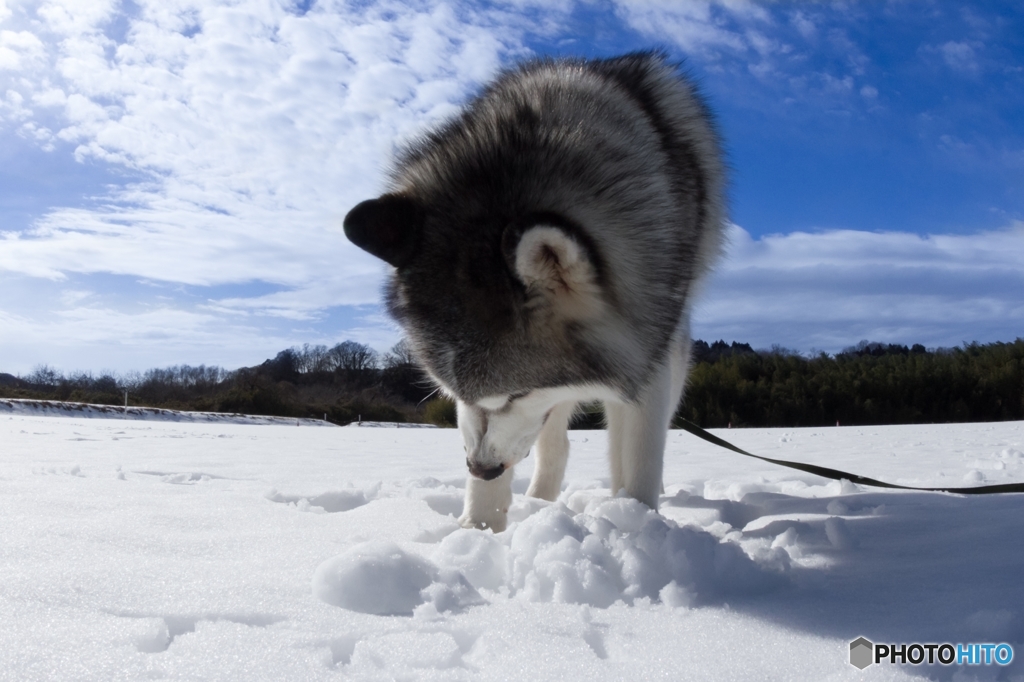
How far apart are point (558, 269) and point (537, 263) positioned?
0.09 m

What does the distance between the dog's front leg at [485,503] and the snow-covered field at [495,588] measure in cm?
13

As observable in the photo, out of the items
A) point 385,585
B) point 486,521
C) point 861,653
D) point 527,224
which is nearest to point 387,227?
point 527,224

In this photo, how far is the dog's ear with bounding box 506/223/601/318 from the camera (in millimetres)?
1923

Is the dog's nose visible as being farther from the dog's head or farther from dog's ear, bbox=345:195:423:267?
dog's ear, bbox=345:195:423:267

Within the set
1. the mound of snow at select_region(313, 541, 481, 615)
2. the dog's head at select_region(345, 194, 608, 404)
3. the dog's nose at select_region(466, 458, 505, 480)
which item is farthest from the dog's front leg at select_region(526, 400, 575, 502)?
the mound of snow at select_region(313, 541, 481, 615)

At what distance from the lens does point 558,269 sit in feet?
6.82

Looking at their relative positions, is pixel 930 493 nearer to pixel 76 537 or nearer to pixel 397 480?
pixel 397 480

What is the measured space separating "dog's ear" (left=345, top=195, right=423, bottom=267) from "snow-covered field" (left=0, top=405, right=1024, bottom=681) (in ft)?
2.97

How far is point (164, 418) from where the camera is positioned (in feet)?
47.2

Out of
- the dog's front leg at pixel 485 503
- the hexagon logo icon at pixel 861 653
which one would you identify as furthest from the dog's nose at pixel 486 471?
the hexagon logo icon at pixel 861 653

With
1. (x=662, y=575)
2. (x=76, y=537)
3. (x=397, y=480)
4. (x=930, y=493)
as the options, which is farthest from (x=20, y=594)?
(x=930, y=493)

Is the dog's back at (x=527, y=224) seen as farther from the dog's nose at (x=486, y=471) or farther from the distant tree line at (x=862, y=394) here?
the distant tree line at (x=862, y=394)

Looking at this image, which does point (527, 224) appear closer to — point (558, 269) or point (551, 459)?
point (558, 269)

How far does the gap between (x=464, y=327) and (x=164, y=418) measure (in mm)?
14299
